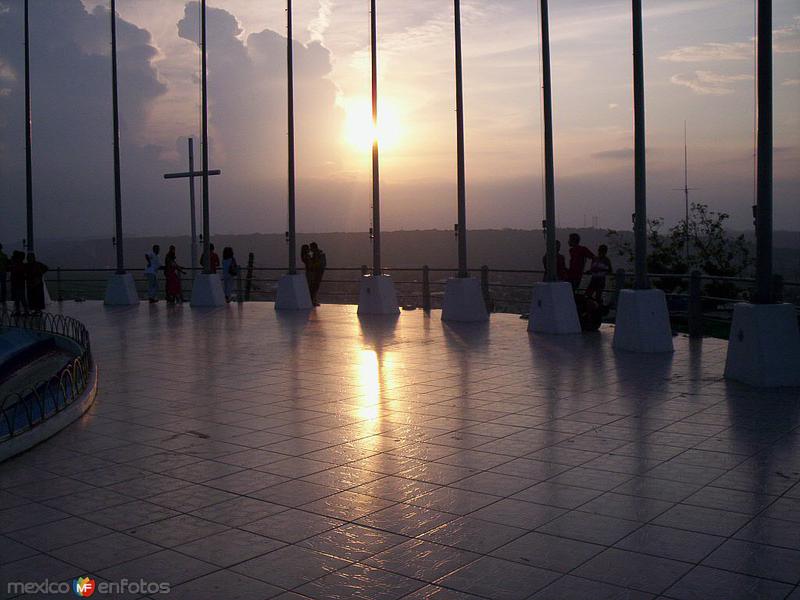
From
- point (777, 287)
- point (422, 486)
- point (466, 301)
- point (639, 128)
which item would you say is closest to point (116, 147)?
point (466, 301)

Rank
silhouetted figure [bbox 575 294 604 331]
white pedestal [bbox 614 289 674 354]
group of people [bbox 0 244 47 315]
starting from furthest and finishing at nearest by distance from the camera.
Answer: group of people [bbox 0 244 47 315] < silhouetted figure [bbox 575 294 604 331] < white pedestal [bbox 614 289 674 354]

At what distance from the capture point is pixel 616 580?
471 cm

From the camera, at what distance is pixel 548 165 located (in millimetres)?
16969

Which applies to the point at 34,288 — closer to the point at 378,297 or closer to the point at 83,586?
the point at 378,297

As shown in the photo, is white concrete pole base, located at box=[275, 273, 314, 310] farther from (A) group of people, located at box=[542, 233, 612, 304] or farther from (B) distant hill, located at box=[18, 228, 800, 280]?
(B) distant hill, located at box=[18, 228, 800, 280]

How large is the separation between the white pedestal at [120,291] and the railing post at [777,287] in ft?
69.4

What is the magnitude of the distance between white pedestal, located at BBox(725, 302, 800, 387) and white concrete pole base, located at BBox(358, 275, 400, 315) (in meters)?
12.1

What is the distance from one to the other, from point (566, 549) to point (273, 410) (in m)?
5.24

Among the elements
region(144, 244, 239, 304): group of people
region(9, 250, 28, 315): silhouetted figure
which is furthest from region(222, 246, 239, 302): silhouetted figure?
region(9, 250, 28, 315): silhouetted figure

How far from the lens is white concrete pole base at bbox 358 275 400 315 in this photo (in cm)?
2206

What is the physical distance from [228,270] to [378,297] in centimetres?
701

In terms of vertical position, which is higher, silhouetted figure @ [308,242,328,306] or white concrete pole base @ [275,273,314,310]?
silhouetted figure @ [308,242,328,306]

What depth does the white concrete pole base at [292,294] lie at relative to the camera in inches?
945

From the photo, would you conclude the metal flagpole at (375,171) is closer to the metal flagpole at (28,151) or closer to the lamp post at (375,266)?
the lamp post at (375,266)
